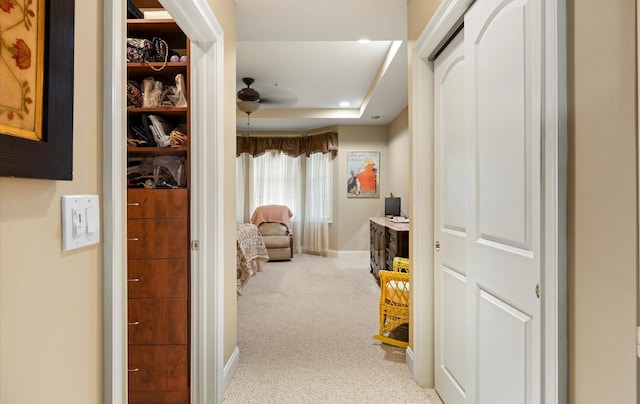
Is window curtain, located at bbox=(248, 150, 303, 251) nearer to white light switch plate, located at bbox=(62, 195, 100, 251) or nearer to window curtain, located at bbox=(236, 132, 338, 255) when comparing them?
window curtain, located at bbox=(236, 132, 338, 255)

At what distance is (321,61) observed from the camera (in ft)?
12.3

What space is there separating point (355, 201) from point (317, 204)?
32.2 inches

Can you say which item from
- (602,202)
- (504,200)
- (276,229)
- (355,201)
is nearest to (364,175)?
(355,201)

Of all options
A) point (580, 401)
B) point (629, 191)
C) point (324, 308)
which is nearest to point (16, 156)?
point (629, 191)

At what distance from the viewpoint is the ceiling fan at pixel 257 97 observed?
14.3 feet

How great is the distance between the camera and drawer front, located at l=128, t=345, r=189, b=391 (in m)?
1.74

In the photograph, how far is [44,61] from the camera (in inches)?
23.5

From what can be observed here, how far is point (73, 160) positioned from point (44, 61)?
0.65 ft

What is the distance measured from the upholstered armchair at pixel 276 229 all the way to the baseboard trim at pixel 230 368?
3.54 metres

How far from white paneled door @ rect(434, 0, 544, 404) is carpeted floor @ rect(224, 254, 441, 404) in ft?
1.44

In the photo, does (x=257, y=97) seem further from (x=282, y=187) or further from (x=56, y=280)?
(x=56, y=280)

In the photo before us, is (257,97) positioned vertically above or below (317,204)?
above

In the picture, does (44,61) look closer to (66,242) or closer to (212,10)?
(66,242)

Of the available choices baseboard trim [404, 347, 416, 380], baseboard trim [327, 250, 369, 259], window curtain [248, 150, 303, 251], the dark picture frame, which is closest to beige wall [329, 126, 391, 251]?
baseboard trim [327, 250, 369, 259]
